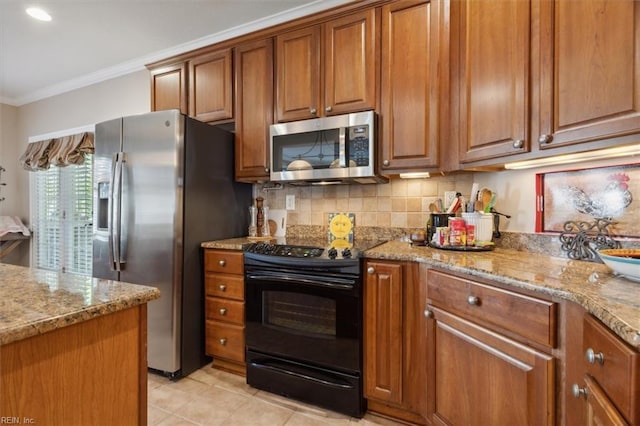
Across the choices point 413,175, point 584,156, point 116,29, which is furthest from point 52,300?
point 116,29

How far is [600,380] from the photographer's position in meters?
0.73

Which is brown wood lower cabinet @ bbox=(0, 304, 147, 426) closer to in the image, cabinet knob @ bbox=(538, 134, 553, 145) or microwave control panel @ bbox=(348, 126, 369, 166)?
microwave control panel @ bbox=(348, 126, 369, 166)

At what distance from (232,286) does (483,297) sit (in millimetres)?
1520

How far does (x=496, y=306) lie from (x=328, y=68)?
1.71 meters

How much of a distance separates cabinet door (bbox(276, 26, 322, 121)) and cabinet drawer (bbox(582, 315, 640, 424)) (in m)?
1.80

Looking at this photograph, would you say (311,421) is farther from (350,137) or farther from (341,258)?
(350,137)

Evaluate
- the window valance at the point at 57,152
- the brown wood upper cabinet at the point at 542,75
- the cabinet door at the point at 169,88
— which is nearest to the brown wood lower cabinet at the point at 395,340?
the brown wood upper cabinet at the point at 542,75

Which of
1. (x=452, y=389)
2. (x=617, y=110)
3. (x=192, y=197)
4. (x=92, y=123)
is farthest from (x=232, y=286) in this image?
(x=92, y=123)

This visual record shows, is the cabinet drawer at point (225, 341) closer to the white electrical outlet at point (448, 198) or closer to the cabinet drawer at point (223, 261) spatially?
the cabinet drawer at point (223, 261)

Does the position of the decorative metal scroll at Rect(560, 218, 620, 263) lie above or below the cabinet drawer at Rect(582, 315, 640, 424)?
above

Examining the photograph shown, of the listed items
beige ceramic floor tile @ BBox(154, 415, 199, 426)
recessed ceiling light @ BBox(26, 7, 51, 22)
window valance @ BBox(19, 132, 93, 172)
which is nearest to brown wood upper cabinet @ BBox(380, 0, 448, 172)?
beige ceramic floor tile @ BBox(154, 415, 199, 426)

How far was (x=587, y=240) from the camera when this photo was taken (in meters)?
1.32

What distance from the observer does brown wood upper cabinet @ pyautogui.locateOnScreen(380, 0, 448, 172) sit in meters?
1.73

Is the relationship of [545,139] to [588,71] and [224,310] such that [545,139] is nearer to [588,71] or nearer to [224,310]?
[588,71]
